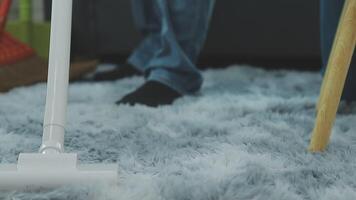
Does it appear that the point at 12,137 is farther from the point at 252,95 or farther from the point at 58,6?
the point at 252,95

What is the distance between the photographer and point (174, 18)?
3.25 feet

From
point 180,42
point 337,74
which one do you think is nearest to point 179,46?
point 180,42

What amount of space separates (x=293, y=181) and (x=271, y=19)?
977 mm

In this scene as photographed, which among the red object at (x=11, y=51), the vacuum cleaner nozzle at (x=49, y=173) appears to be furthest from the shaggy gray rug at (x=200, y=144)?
the red object at (x=11, y=51)

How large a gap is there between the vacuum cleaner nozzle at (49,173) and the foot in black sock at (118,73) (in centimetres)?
79

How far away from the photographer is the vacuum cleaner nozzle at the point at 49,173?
0.48 meters

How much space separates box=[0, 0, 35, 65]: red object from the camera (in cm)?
118

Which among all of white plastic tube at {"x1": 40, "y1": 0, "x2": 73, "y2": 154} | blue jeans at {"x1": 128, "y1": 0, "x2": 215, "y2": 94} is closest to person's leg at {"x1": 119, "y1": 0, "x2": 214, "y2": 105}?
blue jeans at {"x1": 128, "y1": 0, "x2": 215, "y2": 94}

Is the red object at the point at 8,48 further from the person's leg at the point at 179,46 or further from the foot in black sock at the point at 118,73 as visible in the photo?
the person's leg at the point at 179,46

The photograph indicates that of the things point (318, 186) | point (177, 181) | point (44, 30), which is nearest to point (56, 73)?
point (177, 181)

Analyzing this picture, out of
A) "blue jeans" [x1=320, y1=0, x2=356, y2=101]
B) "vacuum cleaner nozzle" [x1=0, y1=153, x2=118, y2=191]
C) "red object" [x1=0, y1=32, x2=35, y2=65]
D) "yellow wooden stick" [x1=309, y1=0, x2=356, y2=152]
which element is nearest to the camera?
"vacuum cleaner nozzle" [x1=0, y1=153, x2=118, y2=191]

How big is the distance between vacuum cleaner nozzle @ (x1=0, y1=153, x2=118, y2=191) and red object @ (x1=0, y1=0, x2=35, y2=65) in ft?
2.32

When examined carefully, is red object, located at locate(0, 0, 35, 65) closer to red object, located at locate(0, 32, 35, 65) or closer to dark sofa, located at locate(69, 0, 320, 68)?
red object, located at locate(0, 32, 35, 65)

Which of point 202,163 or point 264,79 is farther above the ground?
point 202,163
